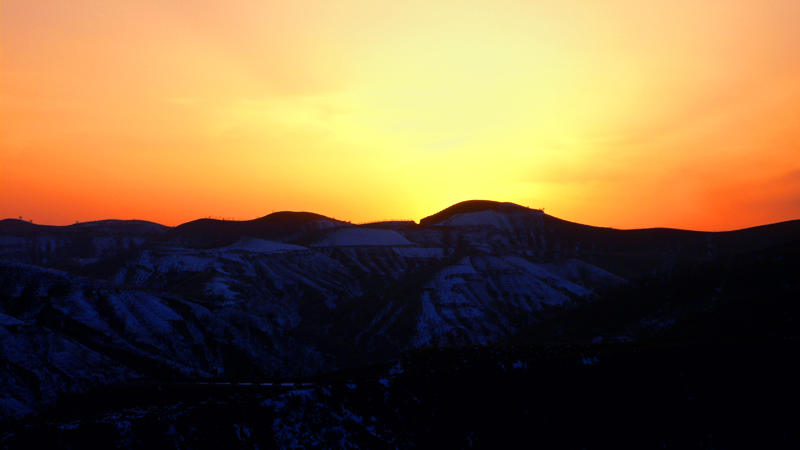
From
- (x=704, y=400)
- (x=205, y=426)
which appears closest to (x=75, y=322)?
(x=205, y=426)

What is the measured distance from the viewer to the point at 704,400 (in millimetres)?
57844

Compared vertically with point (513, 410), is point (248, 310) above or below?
above

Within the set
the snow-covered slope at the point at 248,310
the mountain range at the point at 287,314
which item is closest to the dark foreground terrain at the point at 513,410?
the mountain range at the point at 287,314

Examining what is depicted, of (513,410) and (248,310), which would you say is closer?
(513,410)

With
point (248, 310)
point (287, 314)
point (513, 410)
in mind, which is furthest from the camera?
point (287, 314)

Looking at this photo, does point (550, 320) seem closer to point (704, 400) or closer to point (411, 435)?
point (704, 400)

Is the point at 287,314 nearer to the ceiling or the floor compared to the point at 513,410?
nearer to the ceiling

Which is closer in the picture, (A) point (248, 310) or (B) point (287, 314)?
(A) point (248, 310)

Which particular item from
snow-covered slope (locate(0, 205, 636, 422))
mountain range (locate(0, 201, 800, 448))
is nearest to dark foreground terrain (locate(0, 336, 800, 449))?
mountain range (locate(0, 201, 800, 448))

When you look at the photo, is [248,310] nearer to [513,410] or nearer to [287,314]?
[287,314]

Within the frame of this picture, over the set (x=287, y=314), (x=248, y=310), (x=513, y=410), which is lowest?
(x=513, y=410)

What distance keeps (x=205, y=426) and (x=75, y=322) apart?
243ft

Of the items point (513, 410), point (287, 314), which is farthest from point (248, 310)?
point (513, 410)

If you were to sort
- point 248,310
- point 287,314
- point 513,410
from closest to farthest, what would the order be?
1. point 513,410
2. point 248,310
3. point 287,314
